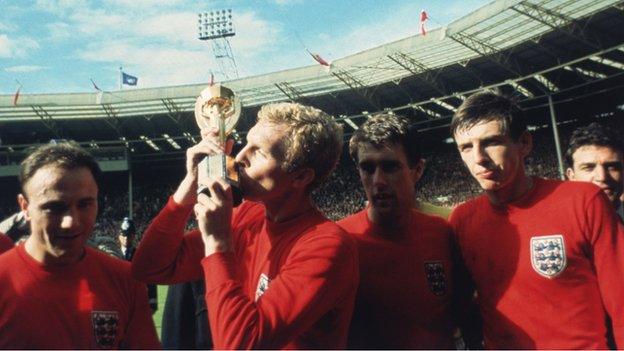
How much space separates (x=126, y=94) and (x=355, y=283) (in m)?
25.2

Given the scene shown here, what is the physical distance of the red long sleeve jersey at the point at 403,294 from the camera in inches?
91.2

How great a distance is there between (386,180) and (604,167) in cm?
159

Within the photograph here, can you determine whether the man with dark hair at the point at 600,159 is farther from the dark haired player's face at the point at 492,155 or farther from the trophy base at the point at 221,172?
the trophy base at the point at 221,172

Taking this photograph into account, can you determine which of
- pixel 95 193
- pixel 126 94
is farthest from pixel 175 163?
pixel 95 193

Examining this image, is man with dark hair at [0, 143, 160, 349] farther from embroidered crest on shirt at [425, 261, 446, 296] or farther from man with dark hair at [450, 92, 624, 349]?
man with dark hair at [450, 92, 624, 349]

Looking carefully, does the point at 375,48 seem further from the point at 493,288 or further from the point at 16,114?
the point at 493,288

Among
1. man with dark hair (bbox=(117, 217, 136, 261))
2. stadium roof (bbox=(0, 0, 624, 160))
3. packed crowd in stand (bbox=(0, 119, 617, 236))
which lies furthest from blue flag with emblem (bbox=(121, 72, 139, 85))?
man with dark hair (bbox=(117, 217, 136, 261))

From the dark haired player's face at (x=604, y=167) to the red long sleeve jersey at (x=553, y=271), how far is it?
1.08 meters

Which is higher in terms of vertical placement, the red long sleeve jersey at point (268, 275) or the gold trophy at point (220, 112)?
the gold trophy at point (220, 112)

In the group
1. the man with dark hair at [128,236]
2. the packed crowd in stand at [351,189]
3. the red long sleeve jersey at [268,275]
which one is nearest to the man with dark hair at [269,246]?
the red long sleeve jersey at [268,275]

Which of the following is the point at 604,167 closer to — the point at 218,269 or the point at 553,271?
the point at 553,271

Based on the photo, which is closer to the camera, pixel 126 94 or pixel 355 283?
pixel 355 283

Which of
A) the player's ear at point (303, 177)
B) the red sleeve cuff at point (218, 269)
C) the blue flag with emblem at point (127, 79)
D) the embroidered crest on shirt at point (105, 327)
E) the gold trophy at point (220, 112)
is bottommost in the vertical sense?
the embroidered crest on shirt at point (105, 327)

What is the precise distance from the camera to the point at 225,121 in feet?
7.40
